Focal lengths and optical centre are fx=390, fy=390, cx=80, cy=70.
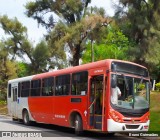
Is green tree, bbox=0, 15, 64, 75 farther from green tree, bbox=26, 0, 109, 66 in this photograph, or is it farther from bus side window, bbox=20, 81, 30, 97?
bus side window, bbox=20, 81, 30, 97

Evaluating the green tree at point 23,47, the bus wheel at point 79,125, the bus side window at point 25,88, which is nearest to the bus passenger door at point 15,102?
the bus side window at point 25,88

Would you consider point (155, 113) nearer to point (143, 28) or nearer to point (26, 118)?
point (143, 28)

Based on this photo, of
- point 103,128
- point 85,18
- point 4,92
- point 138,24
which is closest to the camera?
point 103,128

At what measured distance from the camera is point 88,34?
36.7m

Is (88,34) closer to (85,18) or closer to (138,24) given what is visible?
(85,18)

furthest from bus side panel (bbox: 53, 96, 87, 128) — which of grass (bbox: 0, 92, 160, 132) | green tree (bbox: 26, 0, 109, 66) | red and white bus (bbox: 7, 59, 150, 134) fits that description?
green tree (bbox: 26, 0, 109, 66)

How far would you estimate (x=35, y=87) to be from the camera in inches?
889

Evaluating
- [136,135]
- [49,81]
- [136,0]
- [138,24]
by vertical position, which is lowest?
[136,135]

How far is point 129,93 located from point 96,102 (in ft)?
5.00

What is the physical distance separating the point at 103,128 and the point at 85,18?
2260cm

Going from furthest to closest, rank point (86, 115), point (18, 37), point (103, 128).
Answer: point (18, 37) → point (86, 115) → point (103, 128)

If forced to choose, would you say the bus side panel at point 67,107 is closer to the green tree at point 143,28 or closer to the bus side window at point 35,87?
the bus side window at point 35,87

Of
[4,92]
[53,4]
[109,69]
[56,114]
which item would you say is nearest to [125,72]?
[109,69]

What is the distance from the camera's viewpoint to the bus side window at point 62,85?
18241 millimetres
